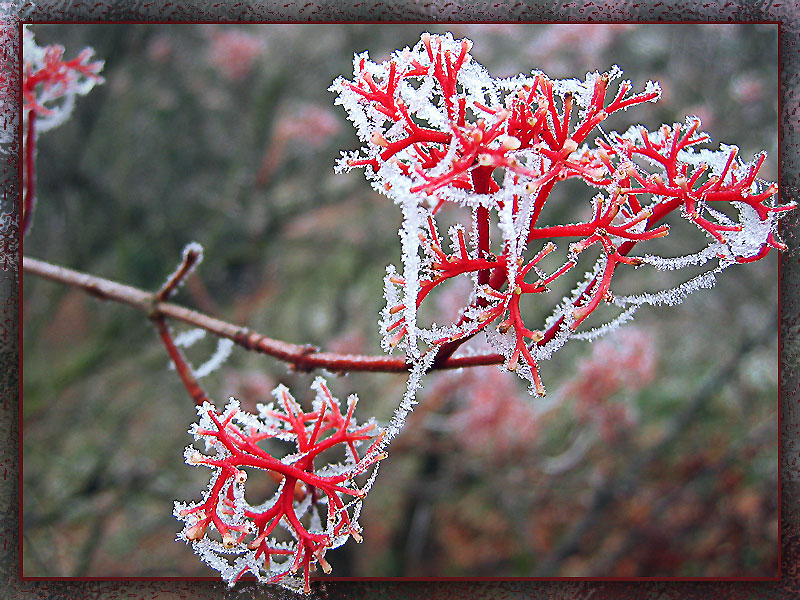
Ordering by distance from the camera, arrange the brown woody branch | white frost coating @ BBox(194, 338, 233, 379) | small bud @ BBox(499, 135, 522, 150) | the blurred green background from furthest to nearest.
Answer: the blurred green background → white frost coating @ BBox(194, 338, 233, 379) → the brown woody branch → small bud @ BBox(499, 135, 522, 150)

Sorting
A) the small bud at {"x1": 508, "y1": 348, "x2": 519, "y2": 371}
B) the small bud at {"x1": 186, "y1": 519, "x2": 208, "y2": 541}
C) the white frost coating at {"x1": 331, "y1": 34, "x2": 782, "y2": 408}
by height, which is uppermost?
the white frost coating at {"x1": 331, "y1": 34, "x2": 782, "y2": 408}

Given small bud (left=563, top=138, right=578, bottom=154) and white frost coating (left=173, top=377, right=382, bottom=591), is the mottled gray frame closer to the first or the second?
white frost coating (left=173, top=377, right=382, bottom=591)

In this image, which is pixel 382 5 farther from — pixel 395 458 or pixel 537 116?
pixel 395 458

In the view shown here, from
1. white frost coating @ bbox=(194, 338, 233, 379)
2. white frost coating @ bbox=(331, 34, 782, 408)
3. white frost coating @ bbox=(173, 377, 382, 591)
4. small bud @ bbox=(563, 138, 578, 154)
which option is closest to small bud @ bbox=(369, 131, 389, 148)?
white frost coating @ bbox=(331, 34, 782, 408)

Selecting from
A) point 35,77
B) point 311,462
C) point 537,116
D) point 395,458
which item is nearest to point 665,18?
point 537,116

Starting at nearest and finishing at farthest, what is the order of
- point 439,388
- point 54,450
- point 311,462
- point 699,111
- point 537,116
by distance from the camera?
point 537,116, point 311,462, point 54,450, point 699,111, point 439,388

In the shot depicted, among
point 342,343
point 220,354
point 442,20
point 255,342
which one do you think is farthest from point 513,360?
point 342,343
